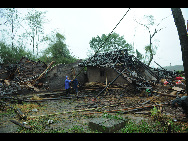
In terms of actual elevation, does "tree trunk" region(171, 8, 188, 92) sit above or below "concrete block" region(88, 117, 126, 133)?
above

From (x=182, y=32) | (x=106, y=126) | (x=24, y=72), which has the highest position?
(x=182, y=32)

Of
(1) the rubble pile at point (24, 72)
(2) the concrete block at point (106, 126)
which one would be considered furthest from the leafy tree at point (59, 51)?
(2) the concrete block at point (106, 126)

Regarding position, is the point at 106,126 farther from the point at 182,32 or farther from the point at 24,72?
the point at 24,72

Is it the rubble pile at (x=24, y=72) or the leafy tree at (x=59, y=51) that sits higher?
the leafy tree at (x=59, y=51)

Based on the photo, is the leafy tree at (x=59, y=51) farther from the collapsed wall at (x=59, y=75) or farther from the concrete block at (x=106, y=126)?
the concrete block at (x=106, y=126)

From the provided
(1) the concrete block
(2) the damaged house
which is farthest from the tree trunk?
(2) the damaged house

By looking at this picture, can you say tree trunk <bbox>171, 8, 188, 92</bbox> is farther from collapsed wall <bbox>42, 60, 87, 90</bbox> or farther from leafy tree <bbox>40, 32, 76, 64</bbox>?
leafy tree <bbox>40, 32, 76, 64</bbox>

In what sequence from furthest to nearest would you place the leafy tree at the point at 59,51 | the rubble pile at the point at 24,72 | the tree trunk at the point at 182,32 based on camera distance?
the leafy tree at the point at 59,51 < the rubble pile at the point at 24,72 < the tree trunk at the point at 182,32

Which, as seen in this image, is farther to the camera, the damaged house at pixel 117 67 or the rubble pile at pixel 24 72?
the rubble pile at pixel 24 72

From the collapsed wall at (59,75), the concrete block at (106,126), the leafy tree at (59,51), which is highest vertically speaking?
the leafy tree at (59,51)

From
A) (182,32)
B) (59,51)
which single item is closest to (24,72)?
(59,51)

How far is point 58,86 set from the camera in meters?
17.1

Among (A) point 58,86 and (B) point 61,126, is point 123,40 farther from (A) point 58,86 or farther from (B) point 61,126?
(B) point 61,126
